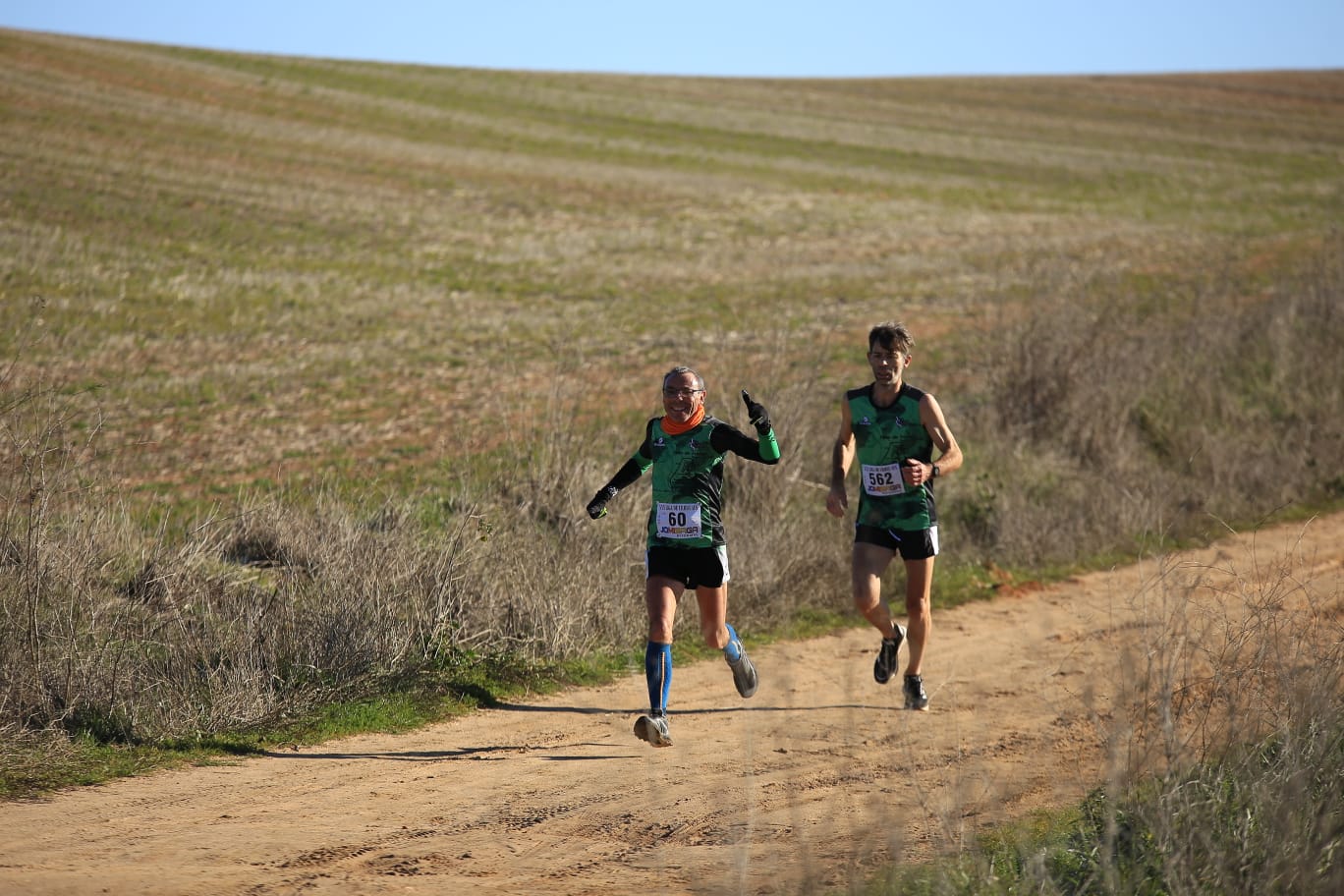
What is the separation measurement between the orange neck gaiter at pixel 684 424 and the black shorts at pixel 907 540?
1.31 metres

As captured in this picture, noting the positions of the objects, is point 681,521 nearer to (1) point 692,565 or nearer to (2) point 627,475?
(1) point 692,565

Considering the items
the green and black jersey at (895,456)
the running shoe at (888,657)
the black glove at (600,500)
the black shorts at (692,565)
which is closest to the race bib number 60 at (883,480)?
the green and black jersey at (895,456)

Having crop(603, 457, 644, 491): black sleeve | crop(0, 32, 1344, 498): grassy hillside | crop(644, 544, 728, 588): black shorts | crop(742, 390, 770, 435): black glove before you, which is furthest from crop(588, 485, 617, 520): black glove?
crop(0, 32, 1344, 498): grassy hillside

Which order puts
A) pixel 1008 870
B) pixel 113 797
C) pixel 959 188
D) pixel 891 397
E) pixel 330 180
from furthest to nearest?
pixel 959 188 → pixel 330 180 → pixel 891 397 → pixel 113 797 → pixel 1008 870

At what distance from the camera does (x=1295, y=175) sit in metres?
52.4

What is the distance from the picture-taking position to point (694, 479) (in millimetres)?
7301

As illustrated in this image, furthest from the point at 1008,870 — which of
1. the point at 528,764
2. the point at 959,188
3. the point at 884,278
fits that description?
the point at 959,188

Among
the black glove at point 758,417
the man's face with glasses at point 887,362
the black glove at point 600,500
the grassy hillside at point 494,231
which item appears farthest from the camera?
the grassy hillside at point 494,231

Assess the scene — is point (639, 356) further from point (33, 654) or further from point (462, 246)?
point (33, 654)

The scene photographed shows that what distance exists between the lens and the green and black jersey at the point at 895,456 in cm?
777

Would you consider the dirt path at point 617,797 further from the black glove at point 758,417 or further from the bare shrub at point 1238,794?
the black glove at point 758,417

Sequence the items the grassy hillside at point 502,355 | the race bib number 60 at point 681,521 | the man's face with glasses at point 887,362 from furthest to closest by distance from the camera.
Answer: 1. the grassy hillside at point 502,355
2. the man's face with glasses at point 887,362
3. the race bib number 60 at point 681,521

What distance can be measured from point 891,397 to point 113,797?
15.3 feet

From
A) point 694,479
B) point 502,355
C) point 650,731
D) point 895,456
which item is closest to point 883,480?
point 895,456
